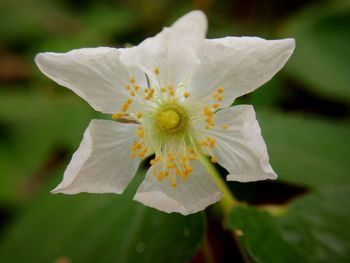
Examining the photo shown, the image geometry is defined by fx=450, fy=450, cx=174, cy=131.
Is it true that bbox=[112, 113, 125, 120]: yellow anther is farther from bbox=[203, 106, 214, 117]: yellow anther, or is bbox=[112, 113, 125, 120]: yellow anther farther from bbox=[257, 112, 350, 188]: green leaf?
bbox=[257, 112, 350, 188]: green leaf

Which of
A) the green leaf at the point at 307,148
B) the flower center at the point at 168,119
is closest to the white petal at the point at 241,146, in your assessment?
the flower center at the point at 168,119

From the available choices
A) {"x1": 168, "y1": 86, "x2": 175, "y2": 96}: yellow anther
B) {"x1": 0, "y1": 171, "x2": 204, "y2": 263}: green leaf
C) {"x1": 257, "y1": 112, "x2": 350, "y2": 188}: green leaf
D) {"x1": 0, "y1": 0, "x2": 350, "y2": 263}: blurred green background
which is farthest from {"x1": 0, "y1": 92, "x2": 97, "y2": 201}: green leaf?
{"x1": 168, "y1": 86, "x2": 175, "y2": 96}: yellow anther

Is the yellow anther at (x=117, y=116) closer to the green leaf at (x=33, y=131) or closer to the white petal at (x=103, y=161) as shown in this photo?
the white petal at (x=103, y=161)

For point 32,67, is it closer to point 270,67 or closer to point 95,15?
point 95,15

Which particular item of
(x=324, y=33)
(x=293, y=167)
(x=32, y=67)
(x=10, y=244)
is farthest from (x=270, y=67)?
(x=32, y=67)

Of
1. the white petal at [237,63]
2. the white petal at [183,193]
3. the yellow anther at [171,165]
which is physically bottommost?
the white petal at [183,193]

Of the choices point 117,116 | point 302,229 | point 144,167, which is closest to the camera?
point 117,116

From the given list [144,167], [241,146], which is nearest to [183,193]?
[241,146]

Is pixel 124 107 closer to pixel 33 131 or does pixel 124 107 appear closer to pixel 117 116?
pixel 117 116
